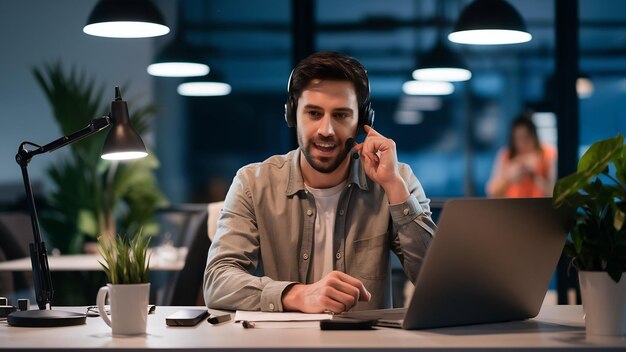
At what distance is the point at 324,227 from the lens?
2840 millimetres

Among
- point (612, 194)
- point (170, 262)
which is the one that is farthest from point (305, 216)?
point (170, 262)

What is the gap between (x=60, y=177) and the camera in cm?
657

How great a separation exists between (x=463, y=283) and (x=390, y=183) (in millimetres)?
675

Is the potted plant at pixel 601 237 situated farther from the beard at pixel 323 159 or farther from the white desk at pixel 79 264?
the white desk at pixel 79 264

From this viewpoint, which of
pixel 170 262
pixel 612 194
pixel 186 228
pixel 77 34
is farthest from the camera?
pixel 77 34

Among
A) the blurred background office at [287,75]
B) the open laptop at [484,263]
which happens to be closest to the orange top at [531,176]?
the blurred background office at [287,75]

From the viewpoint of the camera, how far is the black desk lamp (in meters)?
2.16

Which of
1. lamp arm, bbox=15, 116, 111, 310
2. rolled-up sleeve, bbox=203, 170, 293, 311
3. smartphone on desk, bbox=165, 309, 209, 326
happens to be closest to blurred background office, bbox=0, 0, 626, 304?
rolled-up sleeve, bbox=203, 170, 293, 311

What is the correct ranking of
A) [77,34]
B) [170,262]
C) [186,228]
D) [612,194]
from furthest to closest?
[77,34], [186,228], [170,262], [612,194]

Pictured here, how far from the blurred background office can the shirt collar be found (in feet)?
12.7

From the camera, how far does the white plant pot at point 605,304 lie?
197 centimetres

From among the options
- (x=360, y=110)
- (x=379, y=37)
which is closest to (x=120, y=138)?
(x=360, y=110)

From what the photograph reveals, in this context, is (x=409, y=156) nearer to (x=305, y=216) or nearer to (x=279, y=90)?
(x=279, y=90)

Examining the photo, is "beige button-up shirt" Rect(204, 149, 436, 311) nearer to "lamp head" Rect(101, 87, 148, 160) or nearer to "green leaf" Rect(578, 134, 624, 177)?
"lamp head" Rect(101, 87, 148, 160)
